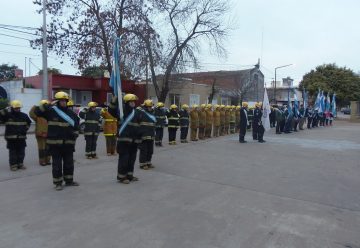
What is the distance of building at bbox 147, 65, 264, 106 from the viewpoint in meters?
38.0

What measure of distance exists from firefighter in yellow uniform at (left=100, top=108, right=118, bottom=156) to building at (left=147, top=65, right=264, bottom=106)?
21.7 m

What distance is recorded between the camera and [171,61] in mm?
30750

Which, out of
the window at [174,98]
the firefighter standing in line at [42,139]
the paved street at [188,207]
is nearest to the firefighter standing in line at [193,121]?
the paved street at [188,207]

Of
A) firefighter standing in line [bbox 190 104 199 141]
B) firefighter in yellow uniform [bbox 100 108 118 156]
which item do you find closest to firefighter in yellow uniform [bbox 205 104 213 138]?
firefighter standing in line [bbox 190 104 199 141]

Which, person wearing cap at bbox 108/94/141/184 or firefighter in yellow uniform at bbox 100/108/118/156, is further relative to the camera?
firefighter in yellow uniform at bbox 100/108/118/156

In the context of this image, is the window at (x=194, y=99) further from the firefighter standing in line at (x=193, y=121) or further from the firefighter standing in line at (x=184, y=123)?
the firefighter standing in line at (x=184, y=123)

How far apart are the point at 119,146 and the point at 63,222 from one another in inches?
109

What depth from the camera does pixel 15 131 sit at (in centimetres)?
951

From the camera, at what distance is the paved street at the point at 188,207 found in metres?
5.02

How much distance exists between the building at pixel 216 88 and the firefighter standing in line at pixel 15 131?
24.6 meters

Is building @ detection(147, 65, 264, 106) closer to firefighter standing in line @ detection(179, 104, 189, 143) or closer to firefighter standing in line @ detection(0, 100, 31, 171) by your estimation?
firefighter standing in line @ detection(179, 104, 189, 143)

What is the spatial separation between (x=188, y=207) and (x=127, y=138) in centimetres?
241

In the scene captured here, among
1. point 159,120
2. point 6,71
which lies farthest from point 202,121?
point 6,71

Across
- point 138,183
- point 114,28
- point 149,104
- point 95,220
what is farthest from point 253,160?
point 114,28
